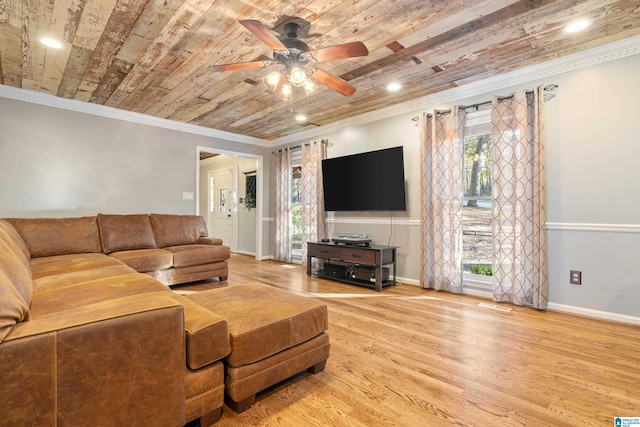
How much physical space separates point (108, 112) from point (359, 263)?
4.19m

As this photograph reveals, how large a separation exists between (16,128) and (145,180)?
1534 millimetres

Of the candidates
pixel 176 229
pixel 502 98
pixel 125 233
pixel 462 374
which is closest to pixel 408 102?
pixel 502 98

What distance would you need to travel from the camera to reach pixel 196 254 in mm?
3936

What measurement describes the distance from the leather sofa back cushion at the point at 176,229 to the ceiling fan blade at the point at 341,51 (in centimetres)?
335

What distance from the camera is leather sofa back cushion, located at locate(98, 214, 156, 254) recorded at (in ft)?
12.3

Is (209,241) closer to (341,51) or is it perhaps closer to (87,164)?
(87,164)

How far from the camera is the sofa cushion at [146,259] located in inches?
134

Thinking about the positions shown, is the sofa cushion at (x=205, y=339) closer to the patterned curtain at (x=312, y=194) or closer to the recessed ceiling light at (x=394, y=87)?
the recessed ceiling light at (x=394, y=87)

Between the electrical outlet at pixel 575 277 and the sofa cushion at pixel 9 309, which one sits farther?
the electrical outlet at pixel 575 277

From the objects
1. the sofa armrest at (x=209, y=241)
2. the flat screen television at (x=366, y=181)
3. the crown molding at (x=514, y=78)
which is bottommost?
the sofa armrest at (x=209, y=241)

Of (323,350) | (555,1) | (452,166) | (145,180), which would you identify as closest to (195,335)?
(323,350)

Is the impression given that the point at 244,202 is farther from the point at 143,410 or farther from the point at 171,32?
the point at 143,410

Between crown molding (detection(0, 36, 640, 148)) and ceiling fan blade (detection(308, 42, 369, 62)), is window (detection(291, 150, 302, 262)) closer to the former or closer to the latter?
crown molding (detection(0, 36, 640, 148))

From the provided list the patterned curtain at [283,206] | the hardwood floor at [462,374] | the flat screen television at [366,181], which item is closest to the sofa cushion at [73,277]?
the hardwood floor at [462,374]
